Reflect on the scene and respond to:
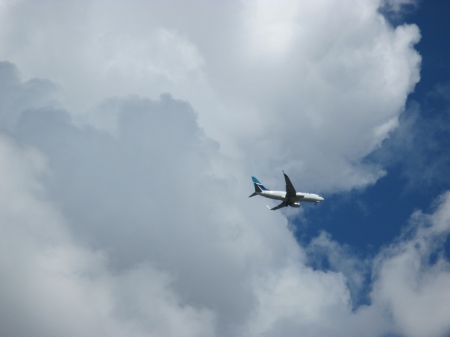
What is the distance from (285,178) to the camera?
198875 millimetres
